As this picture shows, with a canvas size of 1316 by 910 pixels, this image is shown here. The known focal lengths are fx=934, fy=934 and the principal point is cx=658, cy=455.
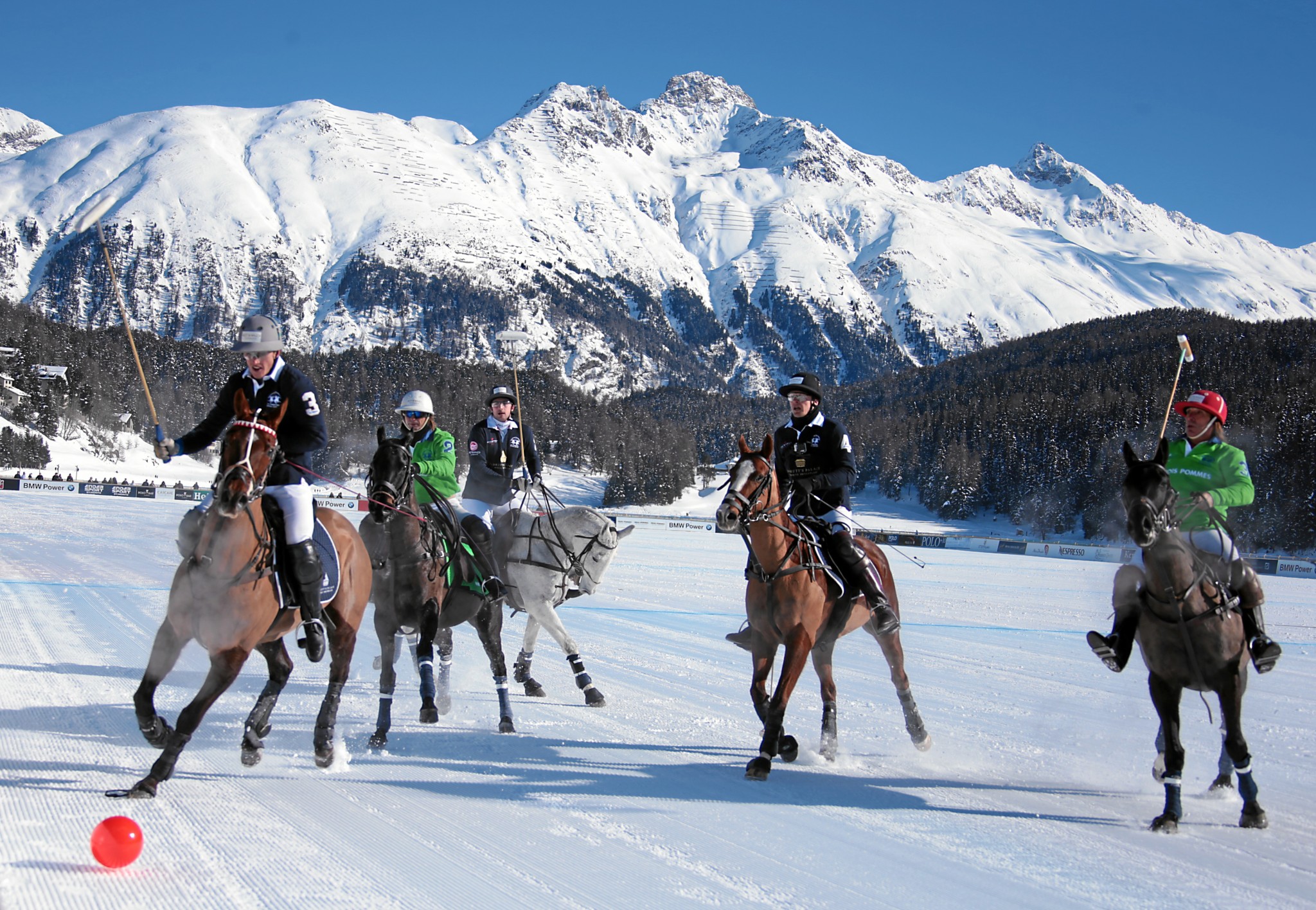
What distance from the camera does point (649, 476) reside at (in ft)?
302

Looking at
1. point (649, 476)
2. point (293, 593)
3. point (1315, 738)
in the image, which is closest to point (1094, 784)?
point (1315, 738)

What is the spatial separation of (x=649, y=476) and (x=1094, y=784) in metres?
85.7

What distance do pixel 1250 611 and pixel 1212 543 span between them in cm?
46

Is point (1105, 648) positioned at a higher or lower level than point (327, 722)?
higher

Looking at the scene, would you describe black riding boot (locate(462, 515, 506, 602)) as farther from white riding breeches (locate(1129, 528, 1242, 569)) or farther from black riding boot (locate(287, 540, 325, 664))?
white riding breeches (locate(1129, 528, 1242, 569))

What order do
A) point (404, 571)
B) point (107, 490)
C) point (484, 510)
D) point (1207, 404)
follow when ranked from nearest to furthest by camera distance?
1. point (1207, 404)
2. point (404, 571)
3. point (484, 510)
4. point (107, 490)

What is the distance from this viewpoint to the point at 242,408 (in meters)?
5.55

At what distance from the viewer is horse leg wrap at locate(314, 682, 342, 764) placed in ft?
20.5

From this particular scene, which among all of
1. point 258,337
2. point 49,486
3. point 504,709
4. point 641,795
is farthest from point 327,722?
point 49,486

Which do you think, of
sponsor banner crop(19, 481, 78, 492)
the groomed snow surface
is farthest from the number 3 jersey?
sponsor banner crop(19, 481, 78, 492)

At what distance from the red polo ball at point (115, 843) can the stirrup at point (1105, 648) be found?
17.7 feet

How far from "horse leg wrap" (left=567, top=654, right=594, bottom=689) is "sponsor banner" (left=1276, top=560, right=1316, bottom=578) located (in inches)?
1455

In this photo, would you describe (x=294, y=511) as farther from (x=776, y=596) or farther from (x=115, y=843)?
(x=776, y=596)

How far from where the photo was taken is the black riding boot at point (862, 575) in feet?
23.2
